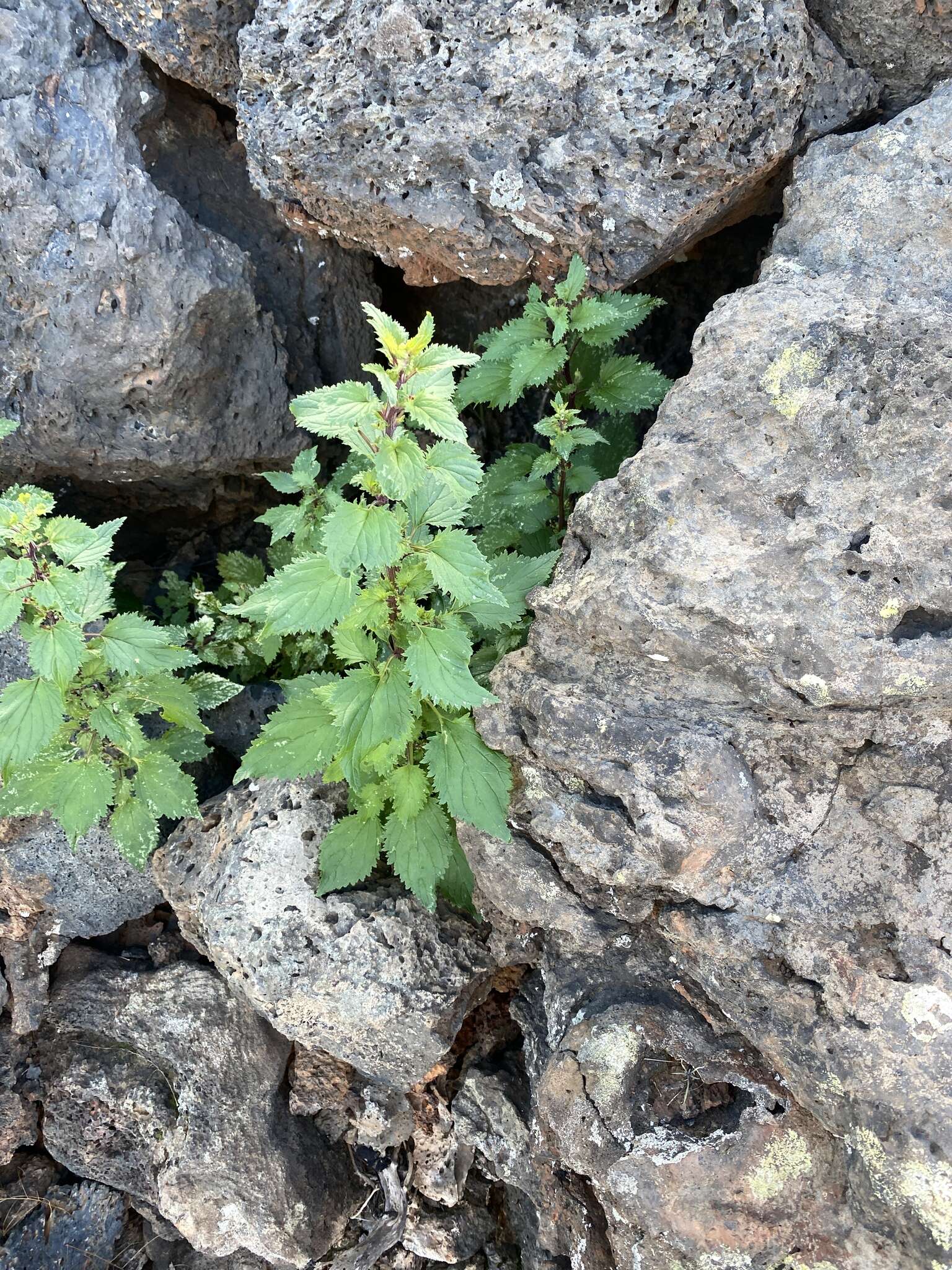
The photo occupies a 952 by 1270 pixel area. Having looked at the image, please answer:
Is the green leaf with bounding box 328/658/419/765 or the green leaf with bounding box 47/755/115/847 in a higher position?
the green leaf with bounding box 328/658/419/765

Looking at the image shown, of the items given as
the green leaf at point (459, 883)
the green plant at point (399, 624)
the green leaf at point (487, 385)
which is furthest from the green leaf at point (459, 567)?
the green leaf at point (459, 883)

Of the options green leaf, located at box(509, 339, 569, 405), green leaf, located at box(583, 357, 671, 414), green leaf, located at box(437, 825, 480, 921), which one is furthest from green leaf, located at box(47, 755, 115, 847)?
green leaf, located at box(583, 357, 671, 414)

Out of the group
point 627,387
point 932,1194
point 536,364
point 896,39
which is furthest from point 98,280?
point 932,1194

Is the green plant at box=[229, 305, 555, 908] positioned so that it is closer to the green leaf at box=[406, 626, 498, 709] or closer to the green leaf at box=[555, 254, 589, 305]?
the green leaf at box=[406, 626, 498, 709]

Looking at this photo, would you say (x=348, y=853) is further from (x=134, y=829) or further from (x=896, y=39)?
(x=896, y=39)

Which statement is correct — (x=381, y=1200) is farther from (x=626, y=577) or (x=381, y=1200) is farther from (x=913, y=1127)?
(x=626, y=577)

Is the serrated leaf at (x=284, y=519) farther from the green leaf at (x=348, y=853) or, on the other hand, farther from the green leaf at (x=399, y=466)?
the green leaf at (x=399, y=466)

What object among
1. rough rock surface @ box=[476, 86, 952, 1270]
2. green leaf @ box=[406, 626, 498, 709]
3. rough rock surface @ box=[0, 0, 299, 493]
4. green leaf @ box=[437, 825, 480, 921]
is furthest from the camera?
rough rock surface @ box=[0, 0, 299, 493]

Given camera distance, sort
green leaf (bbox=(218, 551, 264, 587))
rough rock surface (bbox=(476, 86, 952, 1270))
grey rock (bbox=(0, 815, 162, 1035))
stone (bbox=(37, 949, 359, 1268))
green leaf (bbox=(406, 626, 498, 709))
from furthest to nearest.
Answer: green leaf (bbox=(218, 551, 264, 587)) → grey rock (bbox=(0, 815, 162, 1035)) → stone (bbox=(37, 949, 359, 1268)) → green leaf (bbox=(406, 626, 498, 709)) → rough rock surface (bbox=(476, 86, 952, 1270))
